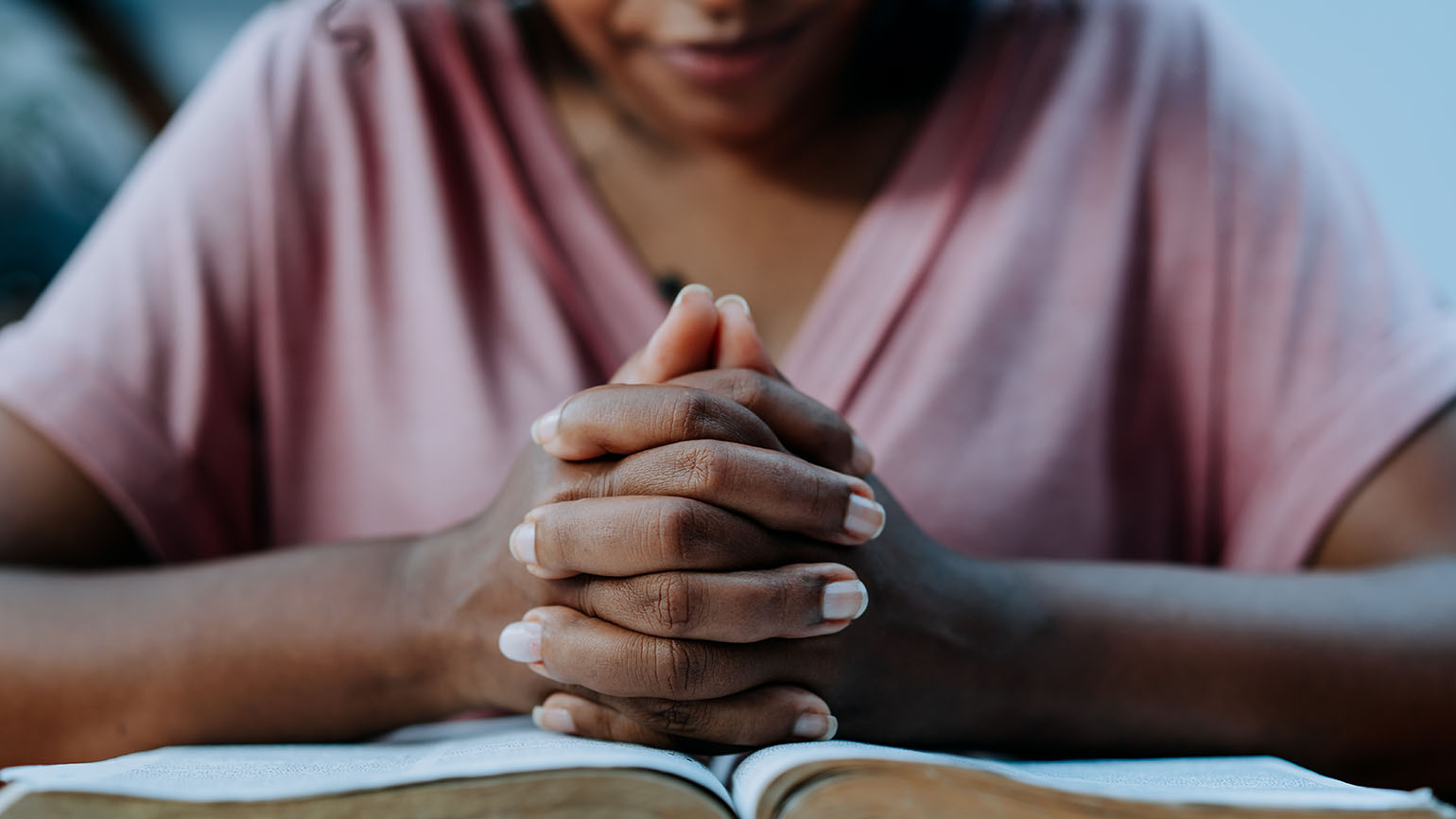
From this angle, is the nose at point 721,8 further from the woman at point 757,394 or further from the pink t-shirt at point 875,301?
the pink t-shirt at point 875,301

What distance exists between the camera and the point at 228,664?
1.70 ft

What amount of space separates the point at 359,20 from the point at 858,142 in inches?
14.5

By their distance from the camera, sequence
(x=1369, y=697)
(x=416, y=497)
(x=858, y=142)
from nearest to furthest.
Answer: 1. (x=1369, y=697)
2. (x=416, y=497)
3. (x=858, y=142)

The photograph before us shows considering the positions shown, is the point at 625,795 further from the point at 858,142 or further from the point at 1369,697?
the point at 858,142

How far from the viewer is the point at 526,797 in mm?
341

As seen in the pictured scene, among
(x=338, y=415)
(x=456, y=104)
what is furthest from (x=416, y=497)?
(x=456, y=104)

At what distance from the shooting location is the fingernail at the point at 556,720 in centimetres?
45

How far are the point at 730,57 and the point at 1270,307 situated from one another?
0.39 metres

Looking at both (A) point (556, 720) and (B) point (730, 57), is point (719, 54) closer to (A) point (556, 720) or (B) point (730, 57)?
(B) point (730, 57)

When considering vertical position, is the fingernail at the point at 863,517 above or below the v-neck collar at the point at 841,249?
below

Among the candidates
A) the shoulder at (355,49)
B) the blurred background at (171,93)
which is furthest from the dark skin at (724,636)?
the blurred background at (171,93)

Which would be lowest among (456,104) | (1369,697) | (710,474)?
(1369,697)

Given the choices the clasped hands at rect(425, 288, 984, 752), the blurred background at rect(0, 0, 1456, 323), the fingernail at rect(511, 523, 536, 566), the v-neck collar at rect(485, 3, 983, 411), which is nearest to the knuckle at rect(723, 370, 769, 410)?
the clasped hands at rect(425, 288, 984, 752)

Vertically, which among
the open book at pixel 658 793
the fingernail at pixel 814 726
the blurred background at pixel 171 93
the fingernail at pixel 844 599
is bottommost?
the fingernail at pixel 814 726
